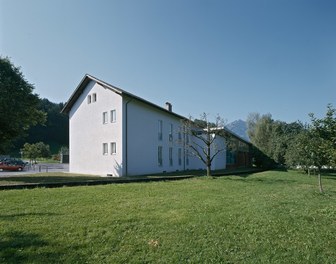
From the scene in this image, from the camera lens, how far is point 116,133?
84.5ft

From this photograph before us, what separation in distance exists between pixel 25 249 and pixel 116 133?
20300 mm

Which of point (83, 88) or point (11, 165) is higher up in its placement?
point (83, 88)

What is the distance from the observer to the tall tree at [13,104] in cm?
1983

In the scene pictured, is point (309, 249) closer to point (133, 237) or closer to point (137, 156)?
point (133, 237)

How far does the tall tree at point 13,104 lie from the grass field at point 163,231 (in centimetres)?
1139

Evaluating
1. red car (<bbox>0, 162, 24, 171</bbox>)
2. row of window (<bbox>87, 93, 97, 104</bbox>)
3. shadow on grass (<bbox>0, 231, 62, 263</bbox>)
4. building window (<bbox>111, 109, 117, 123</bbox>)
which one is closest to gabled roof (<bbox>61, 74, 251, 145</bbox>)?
row of window (<bbox>87, 93, 97, 104</bbox>)

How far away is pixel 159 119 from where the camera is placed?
1208 inches

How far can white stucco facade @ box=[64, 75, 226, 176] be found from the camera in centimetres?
2556

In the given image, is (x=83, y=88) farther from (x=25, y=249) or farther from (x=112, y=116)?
(x=25, y=249)

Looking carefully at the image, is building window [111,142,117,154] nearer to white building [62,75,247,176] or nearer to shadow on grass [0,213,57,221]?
white building [62,75,247,176]

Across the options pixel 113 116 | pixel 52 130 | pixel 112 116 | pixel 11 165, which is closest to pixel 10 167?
pixel 11 165

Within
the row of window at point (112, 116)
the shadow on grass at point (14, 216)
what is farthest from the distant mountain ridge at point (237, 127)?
the shadow on grass at point (14, 216)

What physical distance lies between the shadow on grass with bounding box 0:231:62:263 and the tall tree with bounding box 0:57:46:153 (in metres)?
15.5

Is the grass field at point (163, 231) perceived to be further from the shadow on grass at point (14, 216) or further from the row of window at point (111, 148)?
the row of window at point (111, 148)
